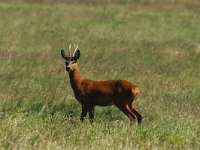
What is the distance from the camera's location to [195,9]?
34.5 metres

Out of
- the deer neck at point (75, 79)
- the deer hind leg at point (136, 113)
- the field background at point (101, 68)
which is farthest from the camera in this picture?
the deer neck at point (75, 79)

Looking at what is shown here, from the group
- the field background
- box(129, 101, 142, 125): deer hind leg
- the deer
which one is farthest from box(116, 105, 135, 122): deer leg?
the field background

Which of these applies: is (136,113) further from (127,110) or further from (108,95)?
(108,95)

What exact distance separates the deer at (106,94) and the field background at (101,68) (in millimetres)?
316

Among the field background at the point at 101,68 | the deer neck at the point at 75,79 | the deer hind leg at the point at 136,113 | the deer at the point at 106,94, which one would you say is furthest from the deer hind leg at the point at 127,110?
the deer neck at the point at 75,79

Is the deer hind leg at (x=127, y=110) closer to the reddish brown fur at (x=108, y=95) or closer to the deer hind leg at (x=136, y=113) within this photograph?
the reddish brown fur at (x=108, y=95)

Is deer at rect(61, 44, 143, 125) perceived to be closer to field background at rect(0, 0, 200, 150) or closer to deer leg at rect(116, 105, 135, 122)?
deer leg at rect(116, 105, 135, 122)

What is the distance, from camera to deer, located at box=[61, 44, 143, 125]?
38.2ft

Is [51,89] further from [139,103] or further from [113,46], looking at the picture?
[113,46]

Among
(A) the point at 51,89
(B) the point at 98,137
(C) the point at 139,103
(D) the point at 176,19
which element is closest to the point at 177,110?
(C) the point at 139,103

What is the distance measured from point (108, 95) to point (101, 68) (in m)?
6.86

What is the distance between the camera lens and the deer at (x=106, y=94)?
38.2 ft

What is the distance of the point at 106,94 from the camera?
38.7ft

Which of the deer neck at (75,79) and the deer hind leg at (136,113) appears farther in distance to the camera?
the deer neck at (75,79)
